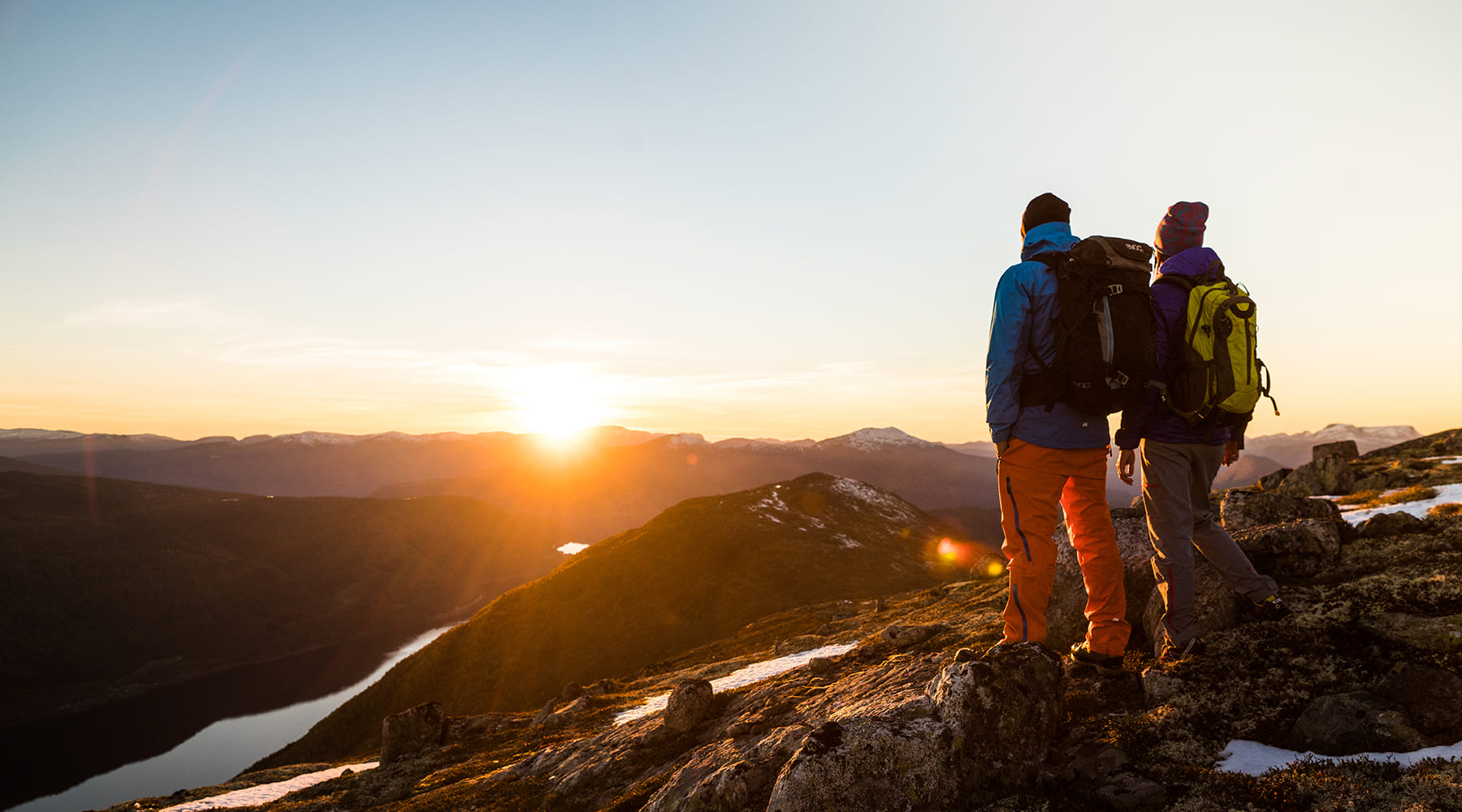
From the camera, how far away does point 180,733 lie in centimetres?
14500

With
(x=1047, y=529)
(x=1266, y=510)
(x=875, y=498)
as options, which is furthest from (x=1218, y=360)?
(x=875, y=498)

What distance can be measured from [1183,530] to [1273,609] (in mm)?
1771

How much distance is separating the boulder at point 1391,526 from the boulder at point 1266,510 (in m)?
0.41

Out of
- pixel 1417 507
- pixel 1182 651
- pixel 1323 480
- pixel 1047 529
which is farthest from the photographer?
pixel 1323 480

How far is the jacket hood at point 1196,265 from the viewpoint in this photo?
731 cm

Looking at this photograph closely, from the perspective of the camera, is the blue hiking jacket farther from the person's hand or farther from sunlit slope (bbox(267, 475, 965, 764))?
sunlit slope (bbox(267, 475, 965, 764))

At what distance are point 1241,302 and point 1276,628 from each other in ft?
13.1

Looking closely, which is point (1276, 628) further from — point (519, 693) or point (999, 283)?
point (519, 693)

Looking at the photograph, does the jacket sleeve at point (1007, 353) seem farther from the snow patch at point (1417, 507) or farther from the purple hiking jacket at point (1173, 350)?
the snow patch at point (1417, 507)

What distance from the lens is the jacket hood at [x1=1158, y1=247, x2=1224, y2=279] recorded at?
731cm

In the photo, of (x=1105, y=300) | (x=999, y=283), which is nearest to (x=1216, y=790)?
(x=1105, y=300)

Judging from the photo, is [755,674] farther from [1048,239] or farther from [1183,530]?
[1048,239]

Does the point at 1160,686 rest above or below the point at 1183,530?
below

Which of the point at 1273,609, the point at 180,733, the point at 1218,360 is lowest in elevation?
the point at 180,733
